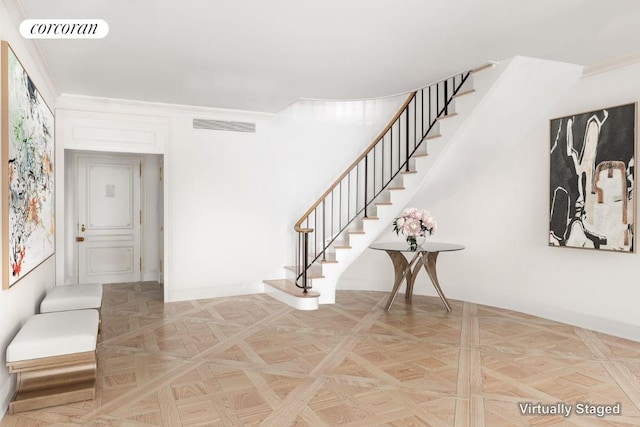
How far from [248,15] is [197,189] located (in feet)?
10.9

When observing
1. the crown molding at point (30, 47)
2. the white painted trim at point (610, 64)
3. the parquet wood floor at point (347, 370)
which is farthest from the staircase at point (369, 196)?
the crown molding at point (30, 47)

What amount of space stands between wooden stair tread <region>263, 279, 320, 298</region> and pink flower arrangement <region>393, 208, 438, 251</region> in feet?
4.51

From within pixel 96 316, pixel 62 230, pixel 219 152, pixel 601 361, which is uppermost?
pixel 219 152

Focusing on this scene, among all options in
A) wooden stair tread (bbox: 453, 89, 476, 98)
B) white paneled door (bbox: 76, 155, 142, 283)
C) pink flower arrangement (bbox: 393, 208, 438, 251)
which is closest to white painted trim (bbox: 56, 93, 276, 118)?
white paneled door (bbox: 76, 155, 142, 283)

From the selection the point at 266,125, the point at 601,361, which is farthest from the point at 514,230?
the point at 266,125

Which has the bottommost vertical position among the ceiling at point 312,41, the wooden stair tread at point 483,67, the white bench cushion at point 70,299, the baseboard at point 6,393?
the baseboard at point 6,393

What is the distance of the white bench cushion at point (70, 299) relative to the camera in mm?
3680

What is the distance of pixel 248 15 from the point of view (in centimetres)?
314

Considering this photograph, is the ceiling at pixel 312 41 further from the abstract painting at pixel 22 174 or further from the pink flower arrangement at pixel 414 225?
the pink flower arrangement at pixel 414 225

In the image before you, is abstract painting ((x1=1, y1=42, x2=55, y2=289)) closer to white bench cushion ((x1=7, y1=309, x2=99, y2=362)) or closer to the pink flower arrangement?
white bench cushion ((x1=7, y1=309, x2=99, y2=362))

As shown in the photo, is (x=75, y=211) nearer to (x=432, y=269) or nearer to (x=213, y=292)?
(x=213, y=292)

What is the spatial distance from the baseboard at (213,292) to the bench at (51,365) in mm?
2975

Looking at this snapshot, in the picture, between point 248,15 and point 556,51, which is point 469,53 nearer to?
point 556,51

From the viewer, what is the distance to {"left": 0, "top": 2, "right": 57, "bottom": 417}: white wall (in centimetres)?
269
